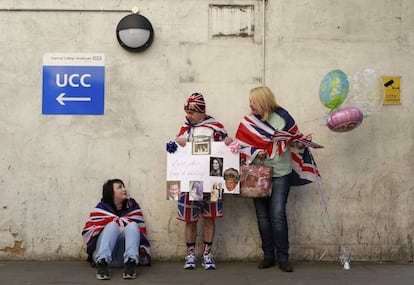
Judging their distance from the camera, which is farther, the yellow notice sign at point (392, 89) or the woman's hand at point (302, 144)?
the yellow notice sign at point (392, 89)

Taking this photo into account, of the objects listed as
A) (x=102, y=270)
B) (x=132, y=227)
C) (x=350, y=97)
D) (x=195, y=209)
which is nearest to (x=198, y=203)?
(x=195, y=209)

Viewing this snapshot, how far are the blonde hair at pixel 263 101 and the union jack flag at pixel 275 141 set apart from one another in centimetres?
7

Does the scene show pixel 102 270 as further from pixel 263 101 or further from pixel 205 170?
pixel 263 101

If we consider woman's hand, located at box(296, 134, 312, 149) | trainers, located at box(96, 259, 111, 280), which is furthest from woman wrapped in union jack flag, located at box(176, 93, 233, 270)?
trainers, located at box(96, 259, 111, 280)

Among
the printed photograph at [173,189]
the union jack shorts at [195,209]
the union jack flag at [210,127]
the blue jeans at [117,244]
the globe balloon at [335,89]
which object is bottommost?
the blue jeans at [117,244]

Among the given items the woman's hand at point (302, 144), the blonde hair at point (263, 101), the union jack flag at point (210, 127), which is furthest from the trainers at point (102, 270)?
the woman's hand at point (302, 144)

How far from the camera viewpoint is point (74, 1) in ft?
20.7

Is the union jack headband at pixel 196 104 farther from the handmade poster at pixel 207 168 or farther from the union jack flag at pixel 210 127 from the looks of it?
the handmade poster at pixel 207 168

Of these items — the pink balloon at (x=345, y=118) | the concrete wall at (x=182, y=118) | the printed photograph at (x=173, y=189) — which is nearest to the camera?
the pink balloon at (x=345, y=118)

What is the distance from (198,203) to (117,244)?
0.89m

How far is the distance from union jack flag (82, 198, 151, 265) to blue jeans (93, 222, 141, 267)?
0.09m

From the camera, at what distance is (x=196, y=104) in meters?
5.87

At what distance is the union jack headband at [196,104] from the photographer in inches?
231

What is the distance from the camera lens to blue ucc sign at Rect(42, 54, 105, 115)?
629 cm
